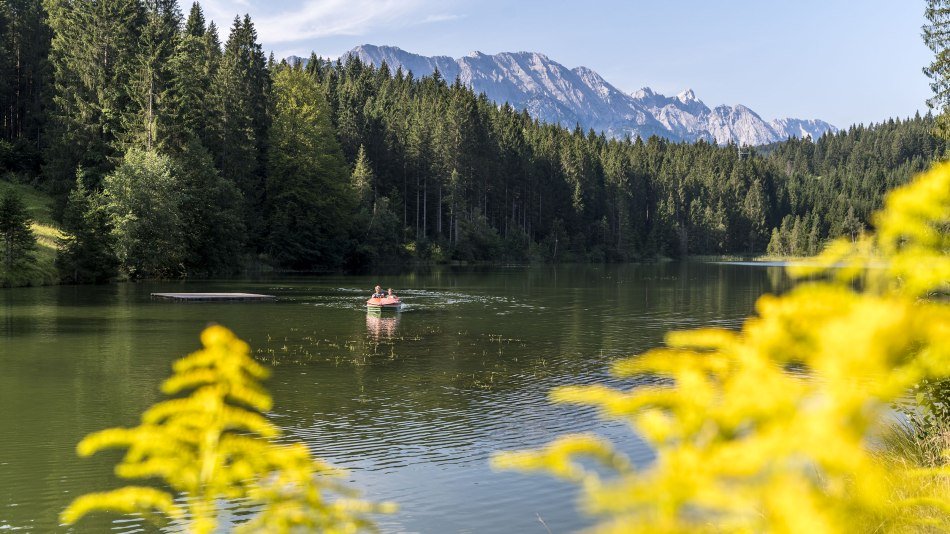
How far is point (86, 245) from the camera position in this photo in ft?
169

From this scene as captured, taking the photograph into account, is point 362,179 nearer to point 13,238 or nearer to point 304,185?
point 304,185

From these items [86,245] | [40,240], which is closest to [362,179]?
[40,240]

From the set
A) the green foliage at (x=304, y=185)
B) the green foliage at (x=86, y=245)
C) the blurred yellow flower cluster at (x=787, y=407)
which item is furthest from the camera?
the green foliage at (x=304, y=185)

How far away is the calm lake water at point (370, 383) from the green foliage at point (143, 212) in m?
10.3

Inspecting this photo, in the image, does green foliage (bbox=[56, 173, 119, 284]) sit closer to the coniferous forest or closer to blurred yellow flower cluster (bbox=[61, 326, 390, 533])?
the coniferous forest

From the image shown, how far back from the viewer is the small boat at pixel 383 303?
3581 centimetres

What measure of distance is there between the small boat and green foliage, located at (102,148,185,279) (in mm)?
25654

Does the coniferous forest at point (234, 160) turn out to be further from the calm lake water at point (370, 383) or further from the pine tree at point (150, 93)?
the calm lake water at point (370, 383)

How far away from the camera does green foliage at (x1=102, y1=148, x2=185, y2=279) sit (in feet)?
174

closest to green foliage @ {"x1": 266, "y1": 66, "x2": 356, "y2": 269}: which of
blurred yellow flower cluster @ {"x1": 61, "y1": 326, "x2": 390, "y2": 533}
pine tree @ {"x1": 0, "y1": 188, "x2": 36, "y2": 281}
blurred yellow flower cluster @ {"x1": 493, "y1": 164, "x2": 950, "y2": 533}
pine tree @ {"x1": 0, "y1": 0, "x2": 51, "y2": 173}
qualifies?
pine tree @ {"x1": 0, "y1": 0, "x2": 51, "y2": 173}

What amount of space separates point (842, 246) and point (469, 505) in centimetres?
933

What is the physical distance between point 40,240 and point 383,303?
32844 mm

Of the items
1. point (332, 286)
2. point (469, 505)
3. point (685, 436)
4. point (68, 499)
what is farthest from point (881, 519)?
point (332, 286)

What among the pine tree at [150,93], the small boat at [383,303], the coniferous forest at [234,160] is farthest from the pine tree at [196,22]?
the small boat at [383,303]
